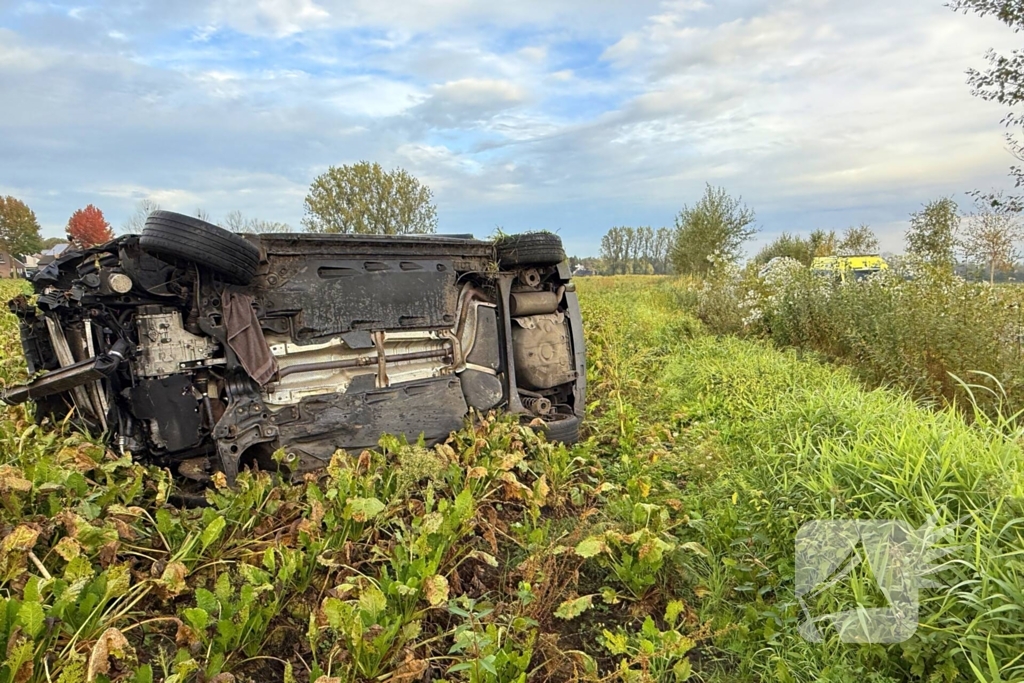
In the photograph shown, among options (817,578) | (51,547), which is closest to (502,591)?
(817,578)

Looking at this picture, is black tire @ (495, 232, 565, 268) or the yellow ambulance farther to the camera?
the yellow ambulance

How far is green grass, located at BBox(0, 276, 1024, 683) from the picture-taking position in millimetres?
2059

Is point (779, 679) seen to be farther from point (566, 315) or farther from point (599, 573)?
point (566, 315)

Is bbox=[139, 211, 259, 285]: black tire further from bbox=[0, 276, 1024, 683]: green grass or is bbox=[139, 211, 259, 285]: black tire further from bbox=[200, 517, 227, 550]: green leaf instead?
bbox=[200, 517, 227, 550]: green leaf

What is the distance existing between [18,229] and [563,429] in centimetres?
4894

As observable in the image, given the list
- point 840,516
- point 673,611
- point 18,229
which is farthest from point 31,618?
point 18,229

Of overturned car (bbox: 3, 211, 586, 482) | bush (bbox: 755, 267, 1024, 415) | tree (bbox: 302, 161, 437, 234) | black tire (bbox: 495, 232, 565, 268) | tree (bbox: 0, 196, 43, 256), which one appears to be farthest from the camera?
tree (bbox: 0, 196, 43, 256)

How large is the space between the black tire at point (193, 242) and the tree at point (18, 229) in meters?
42.1

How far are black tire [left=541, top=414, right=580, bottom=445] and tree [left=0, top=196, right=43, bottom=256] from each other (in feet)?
140

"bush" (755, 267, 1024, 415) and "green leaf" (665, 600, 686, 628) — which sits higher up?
"bush" (755, 267, 1024, 415)

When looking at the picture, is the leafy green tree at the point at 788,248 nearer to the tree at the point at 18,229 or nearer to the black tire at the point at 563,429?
the black tire at the point at 563,429

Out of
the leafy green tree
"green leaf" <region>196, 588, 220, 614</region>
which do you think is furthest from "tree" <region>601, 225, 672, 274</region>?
"green leaf" <region>196, 588, 220, 614</region>

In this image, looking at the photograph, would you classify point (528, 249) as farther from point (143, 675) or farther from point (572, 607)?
point (143, 675)

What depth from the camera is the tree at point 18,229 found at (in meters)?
36.2
